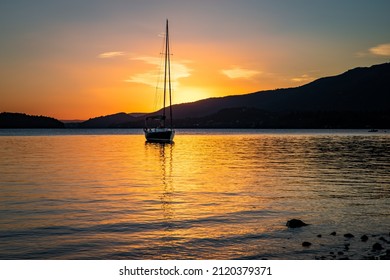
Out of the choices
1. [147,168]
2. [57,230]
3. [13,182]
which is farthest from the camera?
[147,168]

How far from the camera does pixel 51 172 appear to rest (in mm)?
28719

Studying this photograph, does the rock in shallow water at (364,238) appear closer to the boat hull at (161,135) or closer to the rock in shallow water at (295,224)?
the rock in shallow water at (295,224)

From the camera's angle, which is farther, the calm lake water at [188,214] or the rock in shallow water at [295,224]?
the rock in shallow water at [295,224]

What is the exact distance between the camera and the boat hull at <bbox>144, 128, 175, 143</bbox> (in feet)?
235

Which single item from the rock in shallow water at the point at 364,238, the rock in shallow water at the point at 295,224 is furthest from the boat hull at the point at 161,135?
the rock in shallow water at the point at 364,238

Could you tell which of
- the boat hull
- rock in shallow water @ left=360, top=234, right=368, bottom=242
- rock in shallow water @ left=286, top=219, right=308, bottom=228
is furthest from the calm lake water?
the boat hull

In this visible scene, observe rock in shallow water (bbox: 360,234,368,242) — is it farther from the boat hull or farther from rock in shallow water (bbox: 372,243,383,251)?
the boat hull

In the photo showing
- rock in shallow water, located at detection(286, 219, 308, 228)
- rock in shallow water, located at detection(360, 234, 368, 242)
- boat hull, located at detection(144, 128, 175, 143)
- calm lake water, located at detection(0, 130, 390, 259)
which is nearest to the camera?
calm lake water, located at detection(0, 130, 390, 259)

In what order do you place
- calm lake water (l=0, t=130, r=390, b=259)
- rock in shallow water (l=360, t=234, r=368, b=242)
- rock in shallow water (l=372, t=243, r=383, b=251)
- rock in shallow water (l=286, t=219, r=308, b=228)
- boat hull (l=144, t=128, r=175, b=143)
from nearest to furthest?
1. rock in shallow water (l=372, t=243, r=383, b=251)
2. calm lake water (l=0, t=130, r=390, b=259)
3. rock in shallow water (l=360, t=234, r=368, b=242)
4. rock in shallow water (l=286, t=219, r=308, b=228)
5. boat hull (l=144, t=128, r=175, b=143)

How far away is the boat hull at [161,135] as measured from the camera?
7175 cm

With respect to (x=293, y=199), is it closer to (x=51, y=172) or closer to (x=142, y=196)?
(x=142, y=196)

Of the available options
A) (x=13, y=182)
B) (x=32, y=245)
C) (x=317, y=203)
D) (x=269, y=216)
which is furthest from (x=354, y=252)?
(x=13, y=182)

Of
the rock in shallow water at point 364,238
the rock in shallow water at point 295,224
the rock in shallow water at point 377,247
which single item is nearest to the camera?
the rock in shallow water at point 377,247

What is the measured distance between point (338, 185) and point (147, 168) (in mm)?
15186
